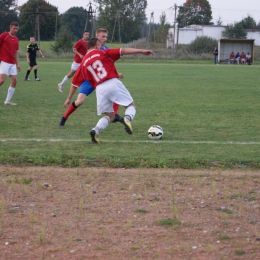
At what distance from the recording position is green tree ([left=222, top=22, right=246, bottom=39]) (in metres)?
80.1

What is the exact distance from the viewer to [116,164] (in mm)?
6234

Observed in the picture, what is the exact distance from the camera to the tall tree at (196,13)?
105 m

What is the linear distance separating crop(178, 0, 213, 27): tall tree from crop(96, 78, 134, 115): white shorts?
327 ft

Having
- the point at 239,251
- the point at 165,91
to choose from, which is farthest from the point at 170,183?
the point at 165,91

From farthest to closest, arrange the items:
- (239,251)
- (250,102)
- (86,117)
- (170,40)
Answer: (170,40) → (250,102) → (86,117) → (239,251)

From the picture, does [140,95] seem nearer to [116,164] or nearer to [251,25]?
[116,164]

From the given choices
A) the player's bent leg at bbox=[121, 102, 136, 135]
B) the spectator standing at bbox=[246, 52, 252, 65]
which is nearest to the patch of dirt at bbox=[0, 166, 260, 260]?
the player's bent leg at bbox=[121, 102, 136, 135]

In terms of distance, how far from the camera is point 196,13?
10469 centimetres

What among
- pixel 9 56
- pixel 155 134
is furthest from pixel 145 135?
pixel 9 56

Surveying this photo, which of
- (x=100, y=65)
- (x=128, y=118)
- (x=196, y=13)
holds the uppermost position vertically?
(x=196, y=13)

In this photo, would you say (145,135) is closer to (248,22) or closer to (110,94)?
(110,94)

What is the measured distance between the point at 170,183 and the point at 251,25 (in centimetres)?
9592

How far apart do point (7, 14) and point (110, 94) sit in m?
78.7

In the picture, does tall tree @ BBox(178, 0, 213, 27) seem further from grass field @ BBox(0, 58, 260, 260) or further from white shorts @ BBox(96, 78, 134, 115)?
white shorts @ BBox(96, 78, 134, 115)
